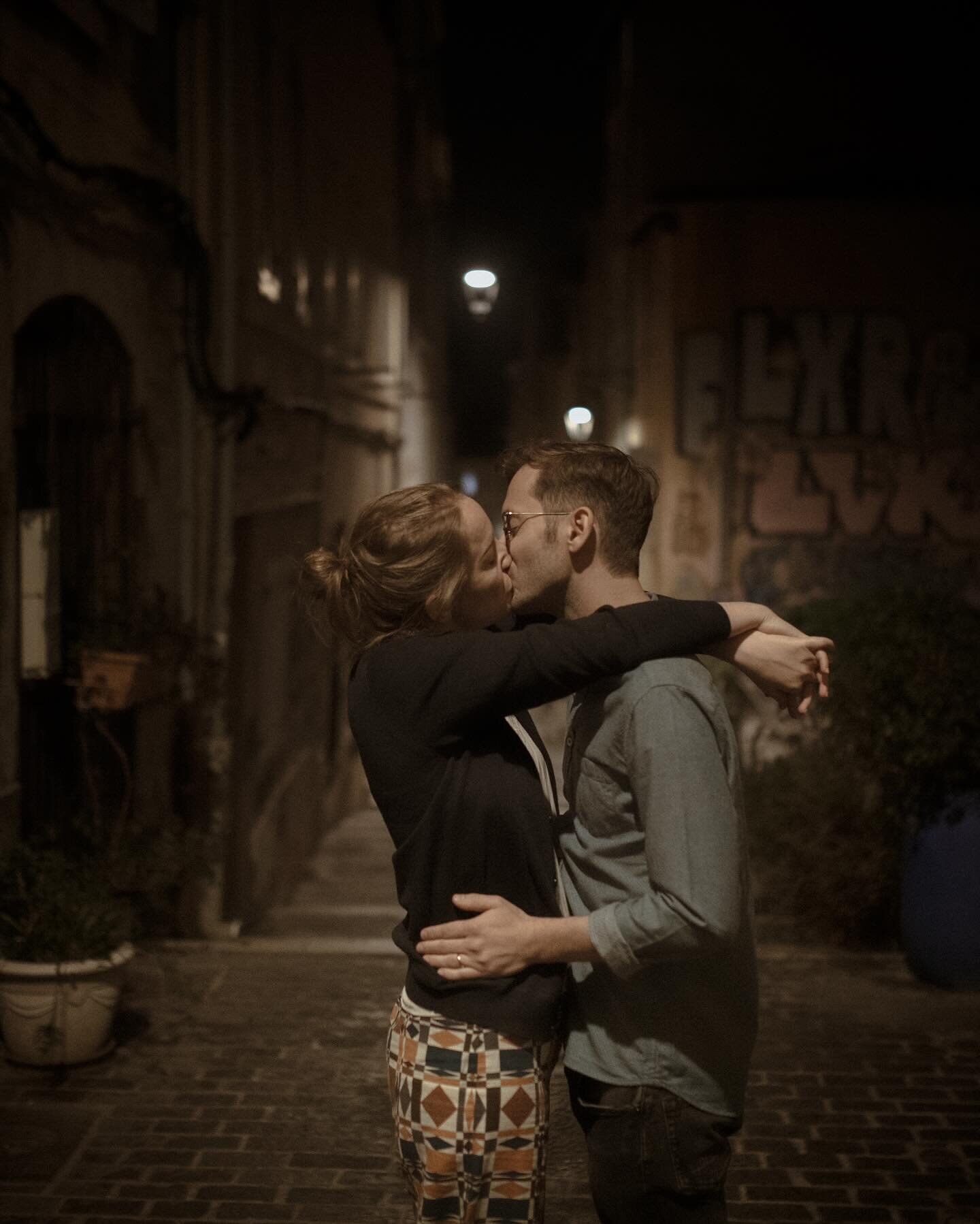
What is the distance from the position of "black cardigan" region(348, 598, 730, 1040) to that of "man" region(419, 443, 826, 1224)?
7 cm

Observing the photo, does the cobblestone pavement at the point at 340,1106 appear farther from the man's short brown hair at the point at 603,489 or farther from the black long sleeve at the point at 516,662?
the man's short brown hair at the point at 603,489

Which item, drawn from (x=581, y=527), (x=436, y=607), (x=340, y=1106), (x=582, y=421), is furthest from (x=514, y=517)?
(x=582, y=421)

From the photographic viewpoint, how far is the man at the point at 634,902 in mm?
2396

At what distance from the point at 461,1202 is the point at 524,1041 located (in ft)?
1.13

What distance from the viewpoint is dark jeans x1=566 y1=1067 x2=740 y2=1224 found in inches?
100

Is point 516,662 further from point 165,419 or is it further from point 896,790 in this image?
point 165,419

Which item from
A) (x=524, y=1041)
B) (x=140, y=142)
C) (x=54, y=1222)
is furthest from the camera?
(x=140, y=142)

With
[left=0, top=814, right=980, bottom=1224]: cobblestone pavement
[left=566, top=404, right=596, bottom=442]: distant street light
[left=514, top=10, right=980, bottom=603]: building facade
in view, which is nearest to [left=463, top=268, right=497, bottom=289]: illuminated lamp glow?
[left=514, top=10, right=980, bottom=603]: building facade

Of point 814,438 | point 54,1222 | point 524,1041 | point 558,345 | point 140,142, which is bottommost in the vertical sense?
point 54,1222

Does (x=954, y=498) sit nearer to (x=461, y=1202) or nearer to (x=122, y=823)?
(x=122, y=823)

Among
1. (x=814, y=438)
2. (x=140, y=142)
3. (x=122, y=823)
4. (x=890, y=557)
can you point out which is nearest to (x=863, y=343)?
(x=814, y=438)

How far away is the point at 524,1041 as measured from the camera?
255 centimetres

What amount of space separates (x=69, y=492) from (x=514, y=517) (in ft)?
16.4

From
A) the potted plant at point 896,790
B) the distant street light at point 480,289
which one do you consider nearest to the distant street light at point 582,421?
the distant street light at point 480,289
